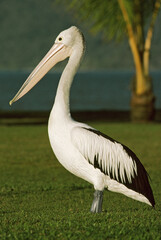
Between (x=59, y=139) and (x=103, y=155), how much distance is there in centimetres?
52

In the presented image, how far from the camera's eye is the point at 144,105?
20.2 meters

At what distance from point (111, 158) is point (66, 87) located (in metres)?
0.96

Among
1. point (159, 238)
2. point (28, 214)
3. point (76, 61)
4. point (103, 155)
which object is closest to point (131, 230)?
point (159, 238)

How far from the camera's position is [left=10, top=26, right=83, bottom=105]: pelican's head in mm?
6719

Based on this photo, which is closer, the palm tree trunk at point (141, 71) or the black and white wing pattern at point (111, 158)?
the black and white wing pattern at point (111, 158)

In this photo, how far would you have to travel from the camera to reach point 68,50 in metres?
6.81

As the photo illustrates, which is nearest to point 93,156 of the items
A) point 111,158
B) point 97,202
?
point 111,158

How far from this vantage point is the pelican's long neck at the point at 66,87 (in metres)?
6.36

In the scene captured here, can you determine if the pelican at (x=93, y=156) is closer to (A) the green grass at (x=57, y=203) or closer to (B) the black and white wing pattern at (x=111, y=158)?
(B) the black and white wing pattern at (x=111, y=158)

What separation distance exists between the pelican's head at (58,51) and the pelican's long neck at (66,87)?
0.29 ft

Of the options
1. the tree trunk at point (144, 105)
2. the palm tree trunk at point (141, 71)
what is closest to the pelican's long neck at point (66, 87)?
the palm tree trunk at point (141, 71)

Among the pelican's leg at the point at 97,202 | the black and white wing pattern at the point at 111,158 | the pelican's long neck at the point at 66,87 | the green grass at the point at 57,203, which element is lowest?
the green grass at the point at 57,203

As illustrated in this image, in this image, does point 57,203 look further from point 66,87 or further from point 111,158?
point 66,87

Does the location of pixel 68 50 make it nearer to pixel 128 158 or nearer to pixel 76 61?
pixel 76 61
